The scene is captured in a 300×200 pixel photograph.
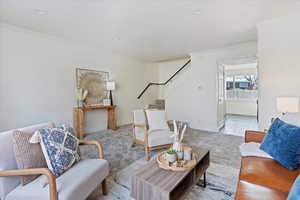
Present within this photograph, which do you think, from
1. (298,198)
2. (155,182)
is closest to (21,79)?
(155,182)

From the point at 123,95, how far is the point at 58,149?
4.27 meters

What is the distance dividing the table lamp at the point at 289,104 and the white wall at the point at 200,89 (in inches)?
82.4

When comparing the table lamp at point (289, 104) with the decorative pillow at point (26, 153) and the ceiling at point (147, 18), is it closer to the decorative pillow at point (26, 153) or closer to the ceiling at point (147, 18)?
the ceiling at point (147, 18)

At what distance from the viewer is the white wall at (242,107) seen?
7.30m

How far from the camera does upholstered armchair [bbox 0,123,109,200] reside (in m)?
1.18

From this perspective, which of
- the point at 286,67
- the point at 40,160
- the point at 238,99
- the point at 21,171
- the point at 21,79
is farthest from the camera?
the point at 238,99

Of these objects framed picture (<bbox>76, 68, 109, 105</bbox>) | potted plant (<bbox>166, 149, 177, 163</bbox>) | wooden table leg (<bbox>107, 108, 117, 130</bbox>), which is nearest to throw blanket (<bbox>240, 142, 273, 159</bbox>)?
potted plant (<bbox>166, 149, 177, 163</bbox>)

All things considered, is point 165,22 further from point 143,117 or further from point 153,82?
point 153,82

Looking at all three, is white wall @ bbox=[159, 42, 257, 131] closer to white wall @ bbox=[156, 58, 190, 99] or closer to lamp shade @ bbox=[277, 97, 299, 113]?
white wall @ bbox=[156, 58, 190, 99]

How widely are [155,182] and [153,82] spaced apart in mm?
5950

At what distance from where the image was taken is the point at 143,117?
3279 mm

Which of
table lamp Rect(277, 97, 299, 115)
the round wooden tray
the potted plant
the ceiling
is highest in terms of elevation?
the ceiling

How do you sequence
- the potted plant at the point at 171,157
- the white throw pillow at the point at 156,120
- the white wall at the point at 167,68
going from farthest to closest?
the white wall at the point at 167,68, the white throw pillow at the point at 156,120, the potted plant at the point at 171,157

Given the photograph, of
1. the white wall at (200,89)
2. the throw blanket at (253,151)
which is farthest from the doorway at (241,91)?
the throw blanket at (253,151)
